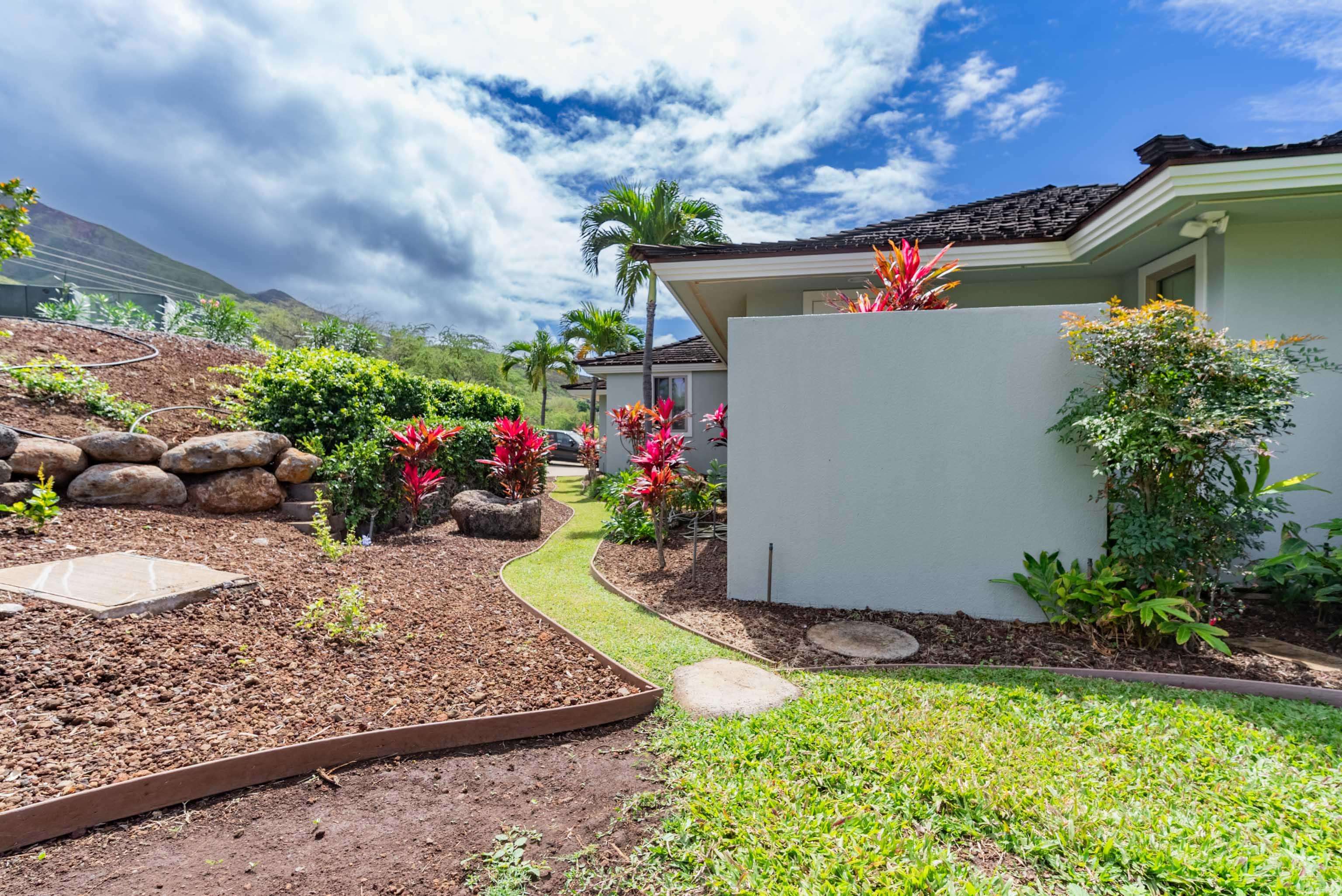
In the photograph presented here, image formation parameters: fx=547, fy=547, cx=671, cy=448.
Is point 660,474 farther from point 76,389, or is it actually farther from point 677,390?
point 677,390

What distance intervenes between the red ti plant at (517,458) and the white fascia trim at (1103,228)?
2.84 meters

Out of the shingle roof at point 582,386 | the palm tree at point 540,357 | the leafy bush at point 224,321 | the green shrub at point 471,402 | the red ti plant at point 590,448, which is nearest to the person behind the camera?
the green shrub at point 471,402

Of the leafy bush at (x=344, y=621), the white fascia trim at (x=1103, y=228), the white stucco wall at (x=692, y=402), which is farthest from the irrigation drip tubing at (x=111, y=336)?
the white stucco wall at (x=692, y=402)

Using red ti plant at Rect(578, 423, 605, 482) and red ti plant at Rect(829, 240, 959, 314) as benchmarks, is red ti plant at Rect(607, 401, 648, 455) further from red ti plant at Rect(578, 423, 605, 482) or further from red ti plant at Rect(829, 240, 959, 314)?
red ti plant at Rect(578, 423, 605, 482)

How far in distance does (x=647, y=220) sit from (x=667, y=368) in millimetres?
3434

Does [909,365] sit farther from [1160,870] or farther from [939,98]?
[939,98]

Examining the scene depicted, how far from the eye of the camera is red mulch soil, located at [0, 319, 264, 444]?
5.32 meters

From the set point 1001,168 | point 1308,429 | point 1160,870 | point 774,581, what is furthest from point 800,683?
point 1001,168

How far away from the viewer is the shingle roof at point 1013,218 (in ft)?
13.2

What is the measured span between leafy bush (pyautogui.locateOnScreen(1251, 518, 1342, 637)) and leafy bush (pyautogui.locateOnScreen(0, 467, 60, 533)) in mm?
8616

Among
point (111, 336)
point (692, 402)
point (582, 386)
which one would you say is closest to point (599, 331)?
point (582, 386)

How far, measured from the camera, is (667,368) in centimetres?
1348

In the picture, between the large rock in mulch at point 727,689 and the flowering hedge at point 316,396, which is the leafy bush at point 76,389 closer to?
the flowering hedge at point 316,396

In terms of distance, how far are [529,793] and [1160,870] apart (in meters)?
2.18
